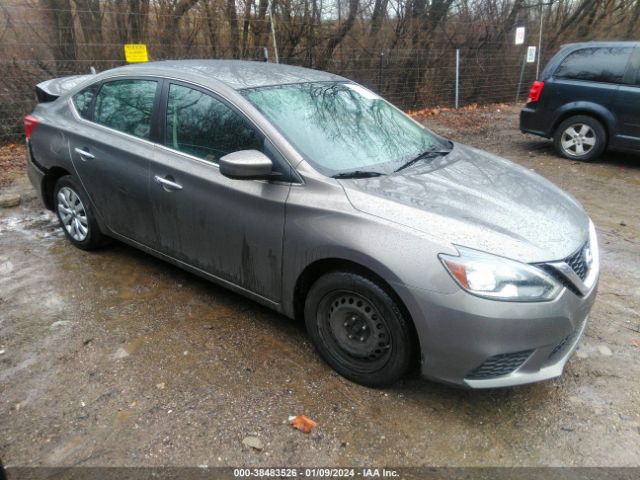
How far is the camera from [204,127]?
3.27 metres

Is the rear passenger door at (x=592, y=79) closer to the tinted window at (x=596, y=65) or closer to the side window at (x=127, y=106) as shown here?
the tinted window at (x=596, y=65)

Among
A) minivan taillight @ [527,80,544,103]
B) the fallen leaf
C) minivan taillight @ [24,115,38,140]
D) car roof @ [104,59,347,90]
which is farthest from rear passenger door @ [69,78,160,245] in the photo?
minivan taillight @ [527,80,544,103]

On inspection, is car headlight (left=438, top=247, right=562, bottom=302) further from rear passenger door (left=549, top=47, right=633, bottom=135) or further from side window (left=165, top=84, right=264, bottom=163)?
rear passenger door (left=549, top=47, right=633, bottom=135)

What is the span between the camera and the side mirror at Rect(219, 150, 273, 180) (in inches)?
109

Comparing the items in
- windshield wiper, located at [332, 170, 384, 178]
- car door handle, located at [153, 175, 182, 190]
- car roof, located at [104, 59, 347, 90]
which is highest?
car roof, located at [104, 59, 347, 90]

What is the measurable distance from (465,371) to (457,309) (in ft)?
1.14

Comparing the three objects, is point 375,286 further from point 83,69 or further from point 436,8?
point 436,8

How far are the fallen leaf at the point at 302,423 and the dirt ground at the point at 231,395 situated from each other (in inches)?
1.5

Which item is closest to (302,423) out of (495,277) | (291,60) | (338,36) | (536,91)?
(495,277)

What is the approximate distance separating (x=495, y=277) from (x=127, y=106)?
117 inches

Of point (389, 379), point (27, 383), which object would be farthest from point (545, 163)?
point (27, 383)

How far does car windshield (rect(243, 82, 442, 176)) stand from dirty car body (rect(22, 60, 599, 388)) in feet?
0.04

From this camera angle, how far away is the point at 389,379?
2.72m

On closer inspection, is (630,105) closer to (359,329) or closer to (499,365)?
(499,365)
